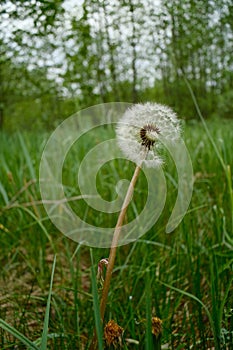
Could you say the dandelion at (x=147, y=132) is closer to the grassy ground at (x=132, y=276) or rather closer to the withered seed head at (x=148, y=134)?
the withered seed head at (x=148, y=134)

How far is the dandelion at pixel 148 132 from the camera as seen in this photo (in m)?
0.64

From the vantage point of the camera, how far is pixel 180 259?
1.18 metres

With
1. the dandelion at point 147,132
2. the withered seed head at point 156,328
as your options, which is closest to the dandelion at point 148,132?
the dandelion at point 147,132

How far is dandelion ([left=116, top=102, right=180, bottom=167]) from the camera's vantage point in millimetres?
641

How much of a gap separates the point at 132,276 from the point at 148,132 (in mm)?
642

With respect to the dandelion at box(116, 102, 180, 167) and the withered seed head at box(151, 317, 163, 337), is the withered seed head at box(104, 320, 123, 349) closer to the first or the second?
the withered seed head at box(151, 317, 163, 337)

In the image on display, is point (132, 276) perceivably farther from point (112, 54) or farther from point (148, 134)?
point (112, 54)

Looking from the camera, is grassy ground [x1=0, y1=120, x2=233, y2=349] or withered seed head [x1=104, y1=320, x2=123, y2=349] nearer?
withered seed head [x1=104, y1=320, x2=123, y2=349]

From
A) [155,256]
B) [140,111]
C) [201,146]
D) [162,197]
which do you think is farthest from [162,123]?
[201,146]

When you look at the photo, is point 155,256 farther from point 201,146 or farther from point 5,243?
point 201,146

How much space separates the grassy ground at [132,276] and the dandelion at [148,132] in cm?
25

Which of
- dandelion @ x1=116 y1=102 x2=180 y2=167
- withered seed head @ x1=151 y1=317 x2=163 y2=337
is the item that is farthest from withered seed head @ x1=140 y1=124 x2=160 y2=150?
withered seed head @ x1=151 y1=317 x2=163 y2=337

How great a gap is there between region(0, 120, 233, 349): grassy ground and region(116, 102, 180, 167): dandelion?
0.25m

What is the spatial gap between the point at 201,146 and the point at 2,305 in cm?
149
